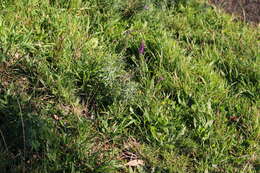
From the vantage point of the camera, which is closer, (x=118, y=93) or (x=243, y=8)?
(x=118, y=93)

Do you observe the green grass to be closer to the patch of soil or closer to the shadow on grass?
the shadow on grass

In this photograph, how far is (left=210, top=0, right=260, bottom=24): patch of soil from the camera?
185 inches

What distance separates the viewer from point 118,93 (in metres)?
3.01

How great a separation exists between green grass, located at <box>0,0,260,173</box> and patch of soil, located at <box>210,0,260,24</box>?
78 cm

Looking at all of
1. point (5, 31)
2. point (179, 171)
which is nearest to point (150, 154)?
point (179, 171)

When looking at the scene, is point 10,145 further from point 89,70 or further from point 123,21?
point 123,21

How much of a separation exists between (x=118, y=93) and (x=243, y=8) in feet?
8.65

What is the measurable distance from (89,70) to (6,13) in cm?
100

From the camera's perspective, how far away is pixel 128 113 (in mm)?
3047

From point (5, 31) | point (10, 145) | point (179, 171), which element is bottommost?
point (179, 171)

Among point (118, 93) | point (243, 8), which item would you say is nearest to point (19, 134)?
point (118, 93)

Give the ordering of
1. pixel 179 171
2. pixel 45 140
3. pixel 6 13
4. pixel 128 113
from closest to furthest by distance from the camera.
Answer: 1. pixel 45 140
2. pixel 179 171
3. pixel 128 113
4. pixel 6 13

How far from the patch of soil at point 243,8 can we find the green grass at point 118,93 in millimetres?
780

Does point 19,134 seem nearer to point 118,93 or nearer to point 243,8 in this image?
point 118,93
